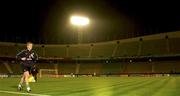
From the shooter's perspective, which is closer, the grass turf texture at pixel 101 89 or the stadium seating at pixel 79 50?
the grass turf texture at pixel 101 89

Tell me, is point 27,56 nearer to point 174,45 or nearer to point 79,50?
point 174,45

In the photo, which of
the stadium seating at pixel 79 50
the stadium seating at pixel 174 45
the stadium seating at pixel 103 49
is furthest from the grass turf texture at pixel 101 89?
the stadium seating at pixel 79 50

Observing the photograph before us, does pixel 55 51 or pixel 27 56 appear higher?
pixel 55 51

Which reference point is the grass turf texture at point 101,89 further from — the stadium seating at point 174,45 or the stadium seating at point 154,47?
the stadium seating at point 154,47

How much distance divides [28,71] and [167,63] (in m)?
60.6

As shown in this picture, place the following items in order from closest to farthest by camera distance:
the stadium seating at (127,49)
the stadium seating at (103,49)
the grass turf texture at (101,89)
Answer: the grass turf texture at (101,89) → the stadium seating at (127,49) → the stadium seating at (103,49)

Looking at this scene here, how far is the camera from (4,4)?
68250 mm

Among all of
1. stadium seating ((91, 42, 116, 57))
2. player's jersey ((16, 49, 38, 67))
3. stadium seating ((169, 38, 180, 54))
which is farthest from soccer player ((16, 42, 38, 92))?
stadium seating ((91, 42, 116, 57))


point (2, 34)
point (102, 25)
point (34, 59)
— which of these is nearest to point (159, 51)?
point (102, 25)

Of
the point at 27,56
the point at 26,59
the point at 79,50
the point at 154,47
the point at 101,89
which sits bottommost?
the point at 101,89

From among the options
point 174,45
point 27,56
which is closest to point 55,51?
point 174,45

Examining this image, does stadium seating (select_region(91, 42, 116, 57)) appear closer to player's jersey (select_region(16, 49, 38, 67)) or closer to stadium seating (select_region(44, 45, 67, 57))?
stadium seating (select_region(44, 45, 67, 57))

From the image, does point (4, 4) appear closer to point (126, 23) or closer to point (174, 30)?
point (126, 23)

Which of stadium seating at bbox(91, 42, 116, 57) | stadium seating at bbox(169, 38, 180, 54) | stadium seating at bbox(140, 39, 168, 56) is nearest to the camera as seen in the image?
stadium seating at bbox(169, 38, 180, 54)
